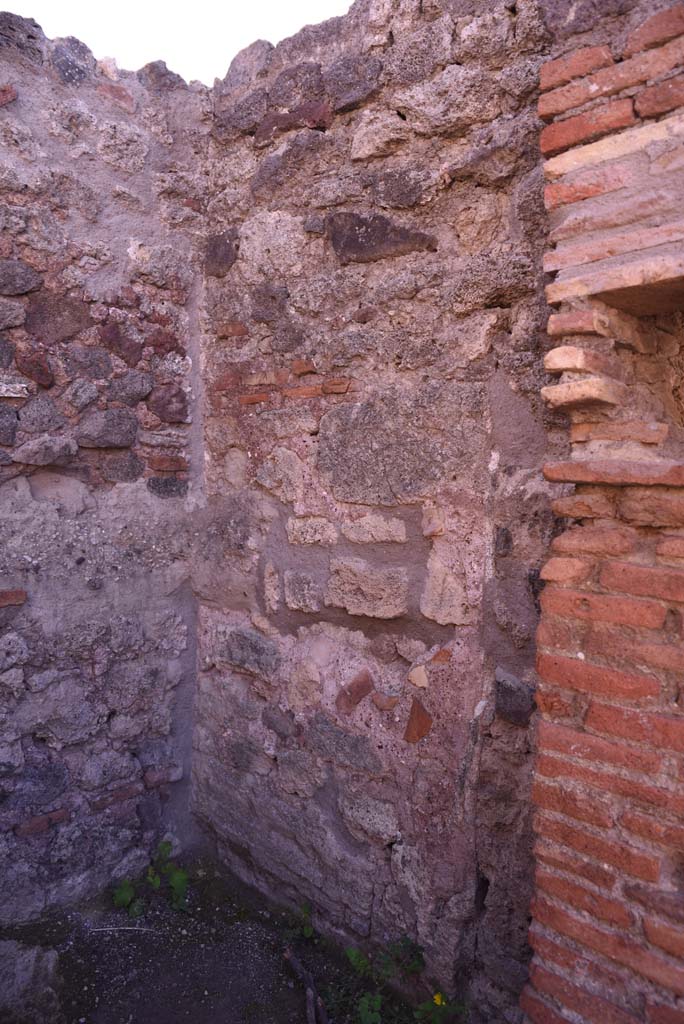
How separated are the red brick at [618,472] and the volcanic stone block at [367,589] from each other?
725mm

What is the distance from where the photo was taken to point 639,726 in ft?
4.75

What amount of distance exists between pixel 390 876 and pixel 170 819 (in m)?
1.04

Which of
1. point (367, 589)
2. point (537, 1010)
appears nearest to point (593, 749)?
point (537, 1010)

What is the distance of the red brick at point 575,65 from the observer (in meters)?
1.51

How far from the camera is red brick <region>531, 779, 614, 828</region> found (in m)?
1.49

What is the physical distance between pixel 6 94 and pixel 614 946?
290 cm

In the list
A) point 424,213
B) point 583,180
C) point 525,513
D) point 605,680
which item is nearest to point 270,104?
point 424,213

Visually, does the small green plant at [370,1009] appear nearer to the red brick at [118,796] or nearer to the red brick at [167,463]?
the red brick at [118,796]

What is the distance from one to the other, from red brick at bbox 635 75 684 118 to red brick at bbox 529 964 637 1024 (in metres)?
1.78

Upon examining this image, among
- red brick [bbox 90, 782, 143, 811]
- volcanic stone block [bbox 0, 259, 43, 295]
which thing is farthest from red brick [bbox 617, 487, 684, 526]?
red brick [bbox 90, 782, 143, 811]

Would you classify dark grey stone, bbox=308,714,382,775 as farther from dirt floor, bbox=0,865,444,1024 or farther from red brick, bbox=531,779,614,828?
red brick, bbox=531,779,614,828

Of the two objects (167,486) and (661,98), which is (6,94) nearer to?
(167,486)

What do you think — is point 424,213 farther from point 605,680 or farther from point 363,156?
point 605,680

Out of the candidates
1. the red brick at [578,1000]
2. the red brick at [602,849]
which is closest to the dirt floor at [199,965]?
the red brick at [578,1000]
